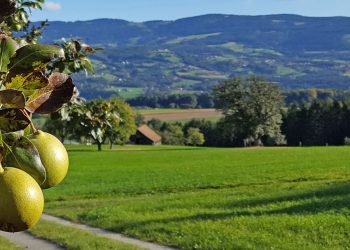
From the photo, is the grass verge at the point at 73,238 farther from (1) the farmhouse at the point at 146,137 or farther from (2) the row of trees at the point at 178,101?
(2) the row of trees at the point at 178,101

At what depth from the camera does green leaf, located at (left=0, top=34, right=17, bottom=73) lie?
787 mm

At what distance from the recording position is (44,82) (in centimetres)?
82

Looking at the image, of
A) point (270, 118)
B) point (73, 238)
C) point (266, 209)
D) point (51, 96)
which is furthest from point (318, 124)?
point (51, 96)

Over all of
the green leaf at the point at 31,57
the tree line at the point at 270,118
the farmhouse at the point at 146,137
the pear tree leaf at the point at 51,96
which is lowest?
the farmhouse at the point at 146,137

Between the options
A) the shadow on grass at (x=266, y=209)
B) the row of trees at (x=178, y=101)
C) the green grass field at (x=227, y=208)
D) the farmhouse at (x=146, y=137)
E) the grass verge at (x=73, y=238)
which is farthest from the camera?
the row of trees at (x=178, y=101)

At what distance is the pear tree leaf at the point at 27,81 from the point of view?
0.79 m

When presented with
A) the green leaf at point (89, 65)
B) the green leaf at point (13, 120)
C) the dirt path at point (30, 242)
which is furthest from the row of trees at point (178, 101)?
the green leaf at point (13, 120)

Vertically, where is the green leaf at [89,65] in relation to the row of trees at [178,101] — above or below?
above

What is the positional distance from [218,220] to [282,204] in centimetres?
296

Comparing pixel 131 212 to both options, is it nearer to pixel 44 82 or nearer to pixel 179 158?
pixel 44 82

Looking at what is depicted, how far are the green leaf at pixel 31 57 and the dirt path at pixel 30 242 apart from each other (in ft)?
39.3

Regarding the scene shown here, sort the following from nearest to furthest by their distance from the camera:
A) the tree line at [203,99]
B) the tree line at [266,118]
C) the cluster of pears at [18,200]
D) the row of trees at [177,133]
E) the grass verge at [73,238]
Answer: the cluster of pears at [18,200] → the grass verge at [73,238] → the tree line at [266,118] → the row of trees at [177,133] → the tree line at [203,99]

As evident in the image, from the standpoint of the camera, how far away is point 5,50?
814mm

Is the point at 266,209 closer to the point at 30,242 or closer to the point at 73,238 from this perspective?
the point at 73,238
